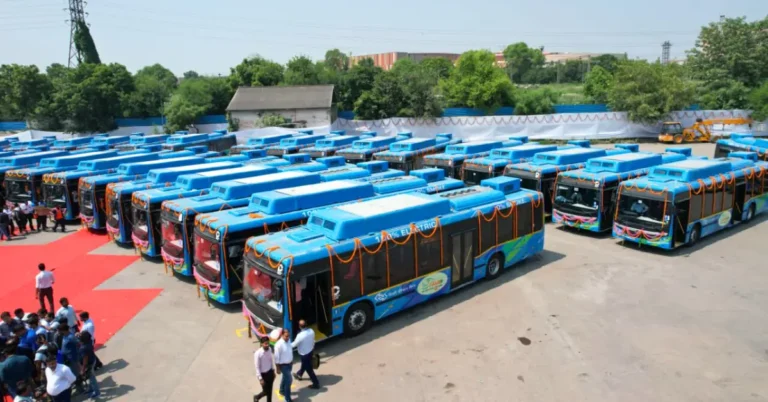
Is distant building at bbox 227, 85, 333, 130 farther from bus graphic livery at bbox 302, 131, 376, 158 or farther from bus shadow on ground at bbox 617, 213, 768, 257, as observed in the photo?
bus shadow on ground at bbox 617, 213, 768, 257

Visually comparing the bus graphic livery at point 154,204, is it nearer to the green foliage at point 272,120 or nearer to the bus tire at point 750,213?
the bus tire at point 750,213

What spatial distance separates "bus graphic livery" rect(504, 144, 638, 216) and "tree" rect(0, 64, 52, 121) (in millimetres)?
53061

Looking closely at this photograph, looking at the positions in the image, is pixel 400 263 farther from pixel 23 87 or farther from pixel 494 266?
pixel 23 87

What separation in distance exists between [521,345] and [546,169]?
11.5m

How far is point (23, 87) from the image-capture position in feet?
183

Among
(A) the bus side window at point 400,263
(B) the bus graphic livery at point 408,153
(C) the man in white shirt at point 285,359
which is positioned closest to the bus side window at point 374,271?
(A) the bus side window at point 400,263

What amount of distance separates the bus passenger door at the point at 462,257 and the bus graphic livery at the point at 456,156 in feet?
36.2

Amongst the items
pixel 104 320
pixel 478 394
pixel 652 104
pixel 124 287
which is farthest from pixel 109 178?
pixel 652 104

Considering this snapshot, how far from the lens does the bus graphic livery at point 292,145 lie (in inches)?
1380

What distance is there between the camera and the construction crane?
1862 inches

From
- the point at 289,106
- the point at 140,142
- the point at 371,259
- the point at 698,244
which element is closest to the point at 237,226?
the point at 371,259

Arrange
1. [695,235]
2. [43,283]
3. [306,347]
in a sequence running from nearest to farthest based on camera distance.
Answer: [306,347], [43,283], [695,235]

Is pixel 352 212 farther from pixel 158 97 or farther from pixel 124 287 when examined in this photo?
pixel 158 97

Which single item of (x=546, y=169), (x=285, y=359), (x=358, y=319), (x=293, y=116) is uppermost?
(x=293, y=116)
